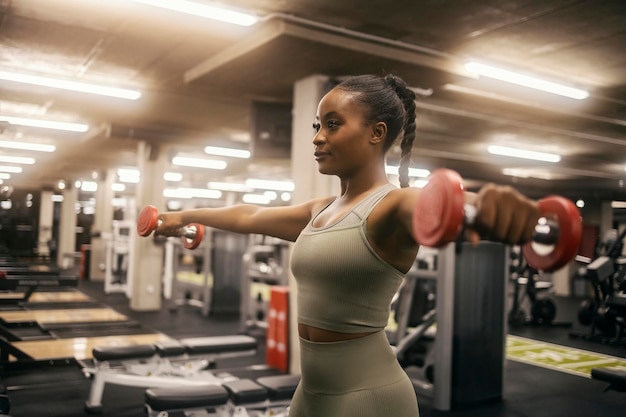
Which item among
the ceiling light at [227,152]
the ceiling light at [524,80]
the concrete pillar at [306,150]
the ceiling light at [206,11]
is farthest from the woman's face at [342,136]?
the ceiling light at [227,152]

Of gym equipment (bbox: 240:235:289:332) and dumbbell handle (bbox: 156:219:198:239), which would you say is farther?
gym equipment (bbox: 240:235:289:332)

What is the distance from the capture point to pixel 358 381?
94 centimetres

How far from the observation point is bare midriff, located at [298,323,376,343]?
94 cm

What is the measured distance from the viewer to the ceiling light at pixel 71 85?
201 inches

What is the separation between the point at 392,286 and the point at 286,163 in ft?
30.1

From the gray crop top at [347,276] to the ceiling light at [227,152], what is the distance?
24.8ft

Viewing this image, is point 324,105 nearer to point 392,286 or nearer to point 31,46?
point 392,286

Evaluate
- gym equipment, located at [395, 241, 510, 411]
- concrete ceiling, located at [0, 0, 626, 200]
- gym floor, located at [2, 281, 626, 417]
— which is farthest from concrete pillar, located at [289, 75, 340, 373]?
gym floor, located at [2, 281, 626, 417]

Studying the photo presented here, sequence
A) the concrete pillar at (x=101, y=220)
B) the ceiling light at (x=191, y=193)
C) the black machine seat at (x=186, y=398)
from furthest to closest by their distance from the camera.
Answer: the ceiling light at (x=191, y=193) → the concrete pillar at (x=101, y=220) → the black machine seat at (x=186, y=398)

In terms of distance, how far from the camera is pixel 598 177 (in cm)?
429

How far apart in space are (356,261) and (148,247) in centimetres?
747

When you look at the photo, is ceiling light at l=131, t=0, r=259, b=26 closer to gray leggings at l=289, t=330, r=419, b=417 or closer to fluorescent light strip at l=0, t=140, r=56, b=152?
gray leggings at l=289, t=330, r=419, b=417

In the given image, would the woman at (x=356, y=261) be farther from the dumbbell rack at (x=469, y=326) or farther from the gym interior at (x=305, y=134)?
the dumbbell rack at (x=469, y=326)

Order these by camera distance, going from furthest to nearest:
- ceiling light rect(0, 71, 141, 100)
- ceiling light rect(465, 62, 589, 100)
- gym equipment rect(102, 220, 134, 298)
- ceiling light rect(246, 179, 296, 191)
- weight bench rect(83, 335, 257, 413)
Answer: ceiling light rect(246, 179, 296, 191)
gym equipment rect(102, 220, 134, 298)
ceiling light rect(0, 71, 141, 100)
ceiling light rect(465, 62, 589, 100)
weight bench rect(83, 335, 257, 413)
